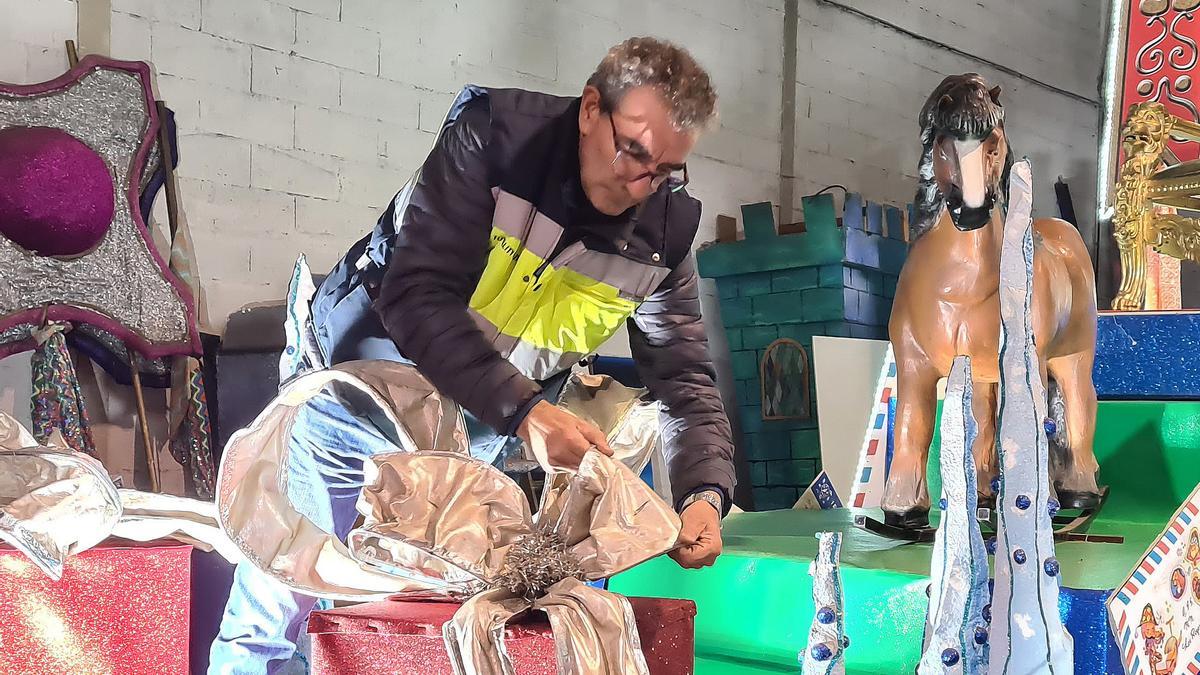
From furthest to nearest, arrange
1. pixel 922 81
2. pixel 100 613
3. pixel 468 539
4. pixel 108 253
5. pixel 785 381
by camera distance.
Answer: pixel 922 81 < pixel 785 381 < pixel 108 253 < pixel 100 613 < pixel 468 539

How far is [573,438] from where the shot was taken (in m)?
0.84

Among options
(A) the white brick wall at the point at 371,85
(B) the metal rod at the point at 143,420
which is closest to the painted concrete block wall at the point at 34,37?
(A) the white brick wall at the point at 371,85

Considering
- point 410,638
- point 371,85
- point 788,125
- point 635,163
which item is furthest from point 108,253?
point 788,125

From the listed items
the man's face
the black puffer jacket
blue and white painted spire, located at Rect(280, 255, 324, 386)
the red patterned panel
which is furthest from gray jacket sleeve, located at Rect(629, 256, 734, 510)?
the red patterned panel

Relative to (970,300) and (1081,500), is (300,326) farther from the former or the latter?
(1081,500)

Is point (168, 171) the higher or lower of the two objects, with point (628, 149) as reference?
higher

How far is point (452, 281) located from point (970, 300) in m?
0.80

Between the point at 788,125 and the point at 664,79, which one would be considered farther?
the point at 788,125

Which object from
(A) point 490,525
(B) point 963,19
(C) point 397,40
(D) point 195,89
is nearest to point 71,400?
(D) point 195,89

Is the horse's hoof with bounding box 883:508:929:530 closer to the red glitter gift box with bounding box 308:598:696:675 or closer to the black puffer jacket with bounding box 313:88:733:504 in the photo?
the black puffer jacket with bounding box 313:88:733:504

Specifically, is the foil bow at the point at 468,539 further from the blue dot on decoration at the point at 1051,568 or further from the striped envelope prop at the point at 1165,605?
the striped envelope prop at the point at 1165,605

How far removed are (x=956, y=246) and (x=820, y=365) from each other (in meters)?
1.55

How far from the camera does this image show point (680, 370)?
1.23 metres

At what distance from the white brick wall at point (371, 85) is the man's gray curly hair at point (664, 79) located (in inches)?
67.8
